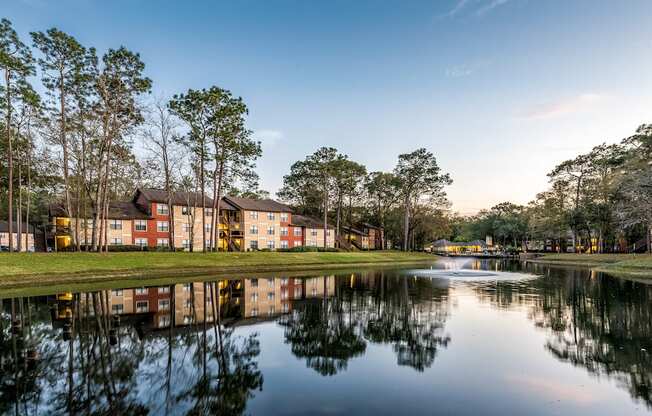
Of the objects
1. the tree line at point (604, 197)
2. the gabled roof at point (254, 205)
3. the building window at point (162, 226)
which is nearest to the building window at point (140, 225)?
the building window at point (162, 226)

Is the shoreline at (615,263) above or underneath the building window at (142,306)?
underneath

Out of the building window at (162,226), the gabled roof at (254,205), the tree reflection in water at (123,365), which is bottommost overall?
the tree reflection in water at (123,365)

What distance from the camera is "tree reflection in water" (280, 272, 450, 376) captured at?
31.5ft

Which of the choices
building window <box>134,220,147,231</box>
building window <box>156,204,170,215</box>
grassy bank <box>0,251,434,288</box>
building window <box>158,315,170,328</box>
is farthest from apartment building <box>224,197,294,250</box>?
building window <box>158,315,170,328</box>

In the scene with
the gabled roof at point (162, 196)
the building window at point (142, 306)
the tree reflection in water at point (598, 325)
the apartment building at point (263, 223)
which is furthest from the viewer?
the apartment building at point (263, 223)

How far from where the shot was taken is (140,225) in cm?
5241

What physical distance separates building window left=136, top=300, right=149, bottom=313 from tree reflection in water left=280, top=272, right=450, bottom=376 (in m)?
6.13

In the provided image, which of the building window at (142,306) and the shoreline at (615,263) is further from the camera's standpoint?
the shoreline at (615,263)

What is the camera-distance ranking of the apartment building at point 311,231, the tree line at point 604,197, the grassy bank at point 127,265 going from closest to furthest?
the grassy bank at point 127,265 → the tree line at point 604,197 → the apartment building at point 311,231

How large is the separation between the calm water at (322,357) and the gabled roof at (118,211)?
3654 cm

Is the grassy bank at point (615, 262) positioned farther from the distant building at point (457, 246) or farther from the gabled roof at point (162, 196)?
the gabled roof at point (162, 196)

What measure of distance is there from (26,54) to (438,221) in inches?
2664

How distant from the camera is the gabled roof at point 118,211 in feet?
161

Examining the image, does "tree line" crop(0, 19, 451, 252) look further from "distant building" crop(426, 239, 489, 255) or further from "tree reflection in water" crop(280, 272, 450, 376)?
"distant building" crop(426, 239, 489, 255)
